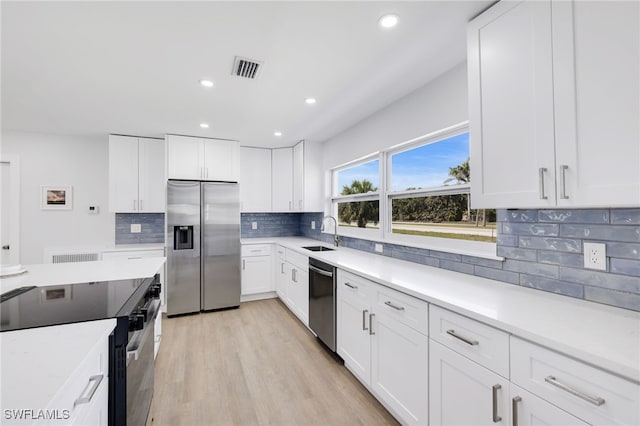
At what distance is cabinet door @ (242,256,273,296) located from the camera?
167 inches

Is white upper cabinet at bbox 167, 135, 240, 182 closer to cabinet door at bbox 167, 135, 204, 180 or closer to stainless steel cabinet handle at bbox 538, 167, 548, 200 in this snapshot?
cabinet door at bbox 167, 135, 204, 180

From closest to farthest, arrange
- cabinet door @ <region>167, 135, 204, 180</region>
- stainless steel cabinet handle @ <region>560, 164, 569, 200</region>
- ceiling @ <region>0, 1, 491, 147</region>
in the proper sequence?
stainless steel cabinet handle @ <region>560, 164, 569, 200</region> → ceiling @ <region>0, 1, 491, 147</region> → cabinet door @ <region>167, 135, 204, 180</region>

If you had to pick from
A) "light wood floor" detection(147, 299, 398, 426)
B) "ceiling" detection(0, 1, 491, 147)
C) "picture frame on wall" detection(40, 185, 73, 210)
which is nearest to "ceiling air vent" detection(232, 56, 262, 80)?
"ceiling" detection(0, 1, 491, 147)

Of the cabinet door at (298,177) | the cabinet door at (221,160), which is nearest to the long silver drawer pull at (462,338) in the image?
the cabinet door at (298,177)

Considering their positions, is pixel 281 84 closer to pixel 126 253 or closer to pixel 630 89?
pixel 630 89

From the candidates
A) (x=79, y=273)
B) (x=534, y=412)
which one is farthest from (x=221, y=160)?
(x=534, y=412)

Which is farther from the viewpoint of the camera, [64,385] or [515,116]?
[515,116]

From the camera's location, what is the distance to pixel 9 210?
3.71 metres

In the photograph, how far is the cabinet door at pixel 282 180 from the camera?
4.68 m

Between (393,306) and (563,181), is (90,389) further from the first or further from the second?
(563,181)

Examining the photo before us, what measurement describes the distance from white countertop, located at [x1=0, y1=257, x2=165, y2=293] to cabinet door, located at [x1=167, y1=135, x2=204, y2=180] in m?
1.83

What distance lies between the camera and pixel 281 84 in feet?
7.93

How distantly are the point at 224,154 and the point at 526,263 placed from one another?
3.76 m

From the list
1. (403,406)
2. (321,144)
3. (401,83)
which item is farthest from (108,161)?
(403,406)
